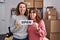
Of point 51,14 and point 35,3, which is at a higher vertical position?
point 35,3

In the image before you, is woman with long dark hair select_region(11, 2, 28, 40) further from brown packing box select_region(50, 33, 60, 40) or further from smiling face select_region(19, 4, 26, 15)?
brown packing box select_region(50, 33, 60, 40)

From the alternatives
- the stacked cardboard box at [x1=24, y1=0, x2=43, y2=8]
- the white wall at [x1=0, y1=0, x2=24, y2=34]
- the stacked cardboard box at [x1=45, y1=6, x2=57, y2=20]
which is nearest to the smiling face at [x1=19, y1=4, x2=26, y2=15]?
the stacked cardboard box at [x1=45, y1=6, x2=57, y2=20]

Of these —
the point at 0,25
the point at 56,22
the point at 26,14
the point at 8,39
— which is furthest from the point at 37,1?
the point at 26,14

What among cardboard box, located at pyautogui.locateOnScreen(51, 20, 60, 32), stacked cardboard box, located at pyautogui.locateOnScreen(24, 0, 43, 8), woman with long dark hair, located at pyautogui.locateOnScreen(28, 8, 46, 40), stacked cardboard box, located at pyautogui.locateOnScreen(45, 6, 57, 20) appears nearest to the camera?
woman with long dark hair, located at pyautogui.locateOnScreen(28, 8, 46, 40)

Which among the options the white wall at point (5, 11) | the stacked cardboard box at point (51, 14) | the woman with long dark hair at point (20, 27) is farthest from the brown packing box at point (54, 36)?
the woman with long dark hair at point (20, 27)

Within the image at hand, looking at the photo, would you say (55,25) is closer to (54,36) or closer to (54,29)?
(54,29)

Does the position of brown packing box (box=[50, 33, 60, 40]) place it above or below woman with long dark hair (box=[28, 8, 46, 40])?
below

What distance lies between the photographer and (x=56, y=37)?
3766 millimetres

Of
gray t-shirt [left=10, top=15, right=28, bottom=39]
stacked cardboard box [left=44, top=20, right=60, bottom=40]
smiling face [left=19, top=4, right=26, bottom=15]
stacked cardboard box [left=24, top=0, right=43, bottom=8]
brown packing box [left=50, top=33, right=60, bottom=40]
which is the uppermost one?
stacked cardboard box [left=24, top=0, right=43, bottom=8]

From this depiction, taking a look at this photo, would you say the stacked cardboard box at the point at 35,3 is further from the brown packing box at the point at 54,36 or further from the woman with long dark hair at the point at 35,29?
the woman with long dark hair at the point at 35,29

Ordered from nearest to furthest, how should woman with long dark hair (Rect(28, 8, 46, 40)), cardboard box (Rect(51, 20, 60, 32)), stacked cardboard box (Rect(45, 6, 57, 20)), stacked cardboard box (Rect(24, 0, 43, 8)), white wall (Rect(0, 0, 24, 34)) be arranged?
woman with long dark hair (Rect(28, 8, 46, 40)), cardboard box (Rect(51, 20, 60, 32)), stacked cardboard box (Rect(45, 6, 57, 20)), stacked cardboard box (Rect(24, 0, 43, 8)), white wall (Rect(0, 0, 24, 34))

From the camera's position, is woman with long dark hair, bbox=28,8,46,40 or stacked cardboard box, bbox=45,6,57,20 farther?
stacked cardboard box, bbox=45,6,57,20

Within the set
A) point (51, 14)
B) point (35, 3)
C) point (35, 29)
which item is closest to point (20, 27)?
point (35, 29)

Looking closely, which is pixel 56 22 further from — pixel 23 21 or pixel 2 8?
pixel 23 21
